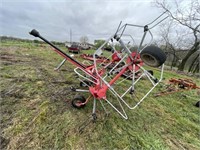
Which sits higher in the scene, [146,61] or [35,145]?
[146,61]

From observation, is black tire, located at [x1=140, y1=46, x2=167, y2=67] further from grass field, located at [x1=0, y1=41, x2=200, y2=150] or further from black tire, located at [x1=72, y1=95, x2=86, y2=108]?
black tire, located at [x1=72, y1=95, x2=86, y2=108]

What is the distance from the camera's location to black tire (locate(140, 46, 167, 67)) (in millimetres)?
1972

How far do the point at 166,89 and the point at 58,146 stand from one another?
10.9 ft

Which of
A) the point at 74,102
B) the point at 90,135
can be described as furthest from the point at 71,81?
the point at 90,135

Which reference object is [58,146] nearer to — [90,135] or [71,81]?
[90,135]

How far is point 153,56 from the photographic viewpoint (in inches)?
78.4

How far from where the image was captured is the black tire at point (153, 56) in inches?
77.6

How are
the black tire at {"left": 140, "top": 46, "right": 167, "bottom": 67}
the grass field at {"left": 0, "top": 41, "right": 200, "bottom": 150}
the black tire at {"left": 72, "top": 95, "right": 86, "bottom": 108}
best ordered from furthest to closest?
the black tire at {"left": 72, "top": 95, "right": 86, "bottom": 108}, the black tire at {"left": 140, "top": 46, "right": 167, "bottom": 67}, the grass field at {"left": 0, "top": 41, "right": 200, "bottom": 150}

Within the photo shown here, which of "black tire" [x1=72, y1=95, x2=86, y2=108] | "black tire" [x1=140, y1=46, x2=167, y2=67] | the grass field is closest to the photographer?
the grass field

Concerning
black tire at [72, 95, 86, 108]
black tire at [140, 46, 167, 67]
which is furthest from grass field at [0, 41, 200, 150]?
black tire at [140, 46, 167, 67]

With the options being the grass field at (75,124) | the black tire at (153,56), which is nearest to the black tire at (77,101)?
the grass field at (75,124)

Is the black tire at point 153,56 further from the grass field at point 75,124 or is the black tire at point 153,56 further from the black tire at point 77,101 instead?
the black tire at point 77,101

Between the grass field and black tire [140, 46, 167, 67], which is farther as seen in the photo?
black tire [140, 46, 167, 67]

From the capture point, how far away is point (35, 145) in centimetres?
155
